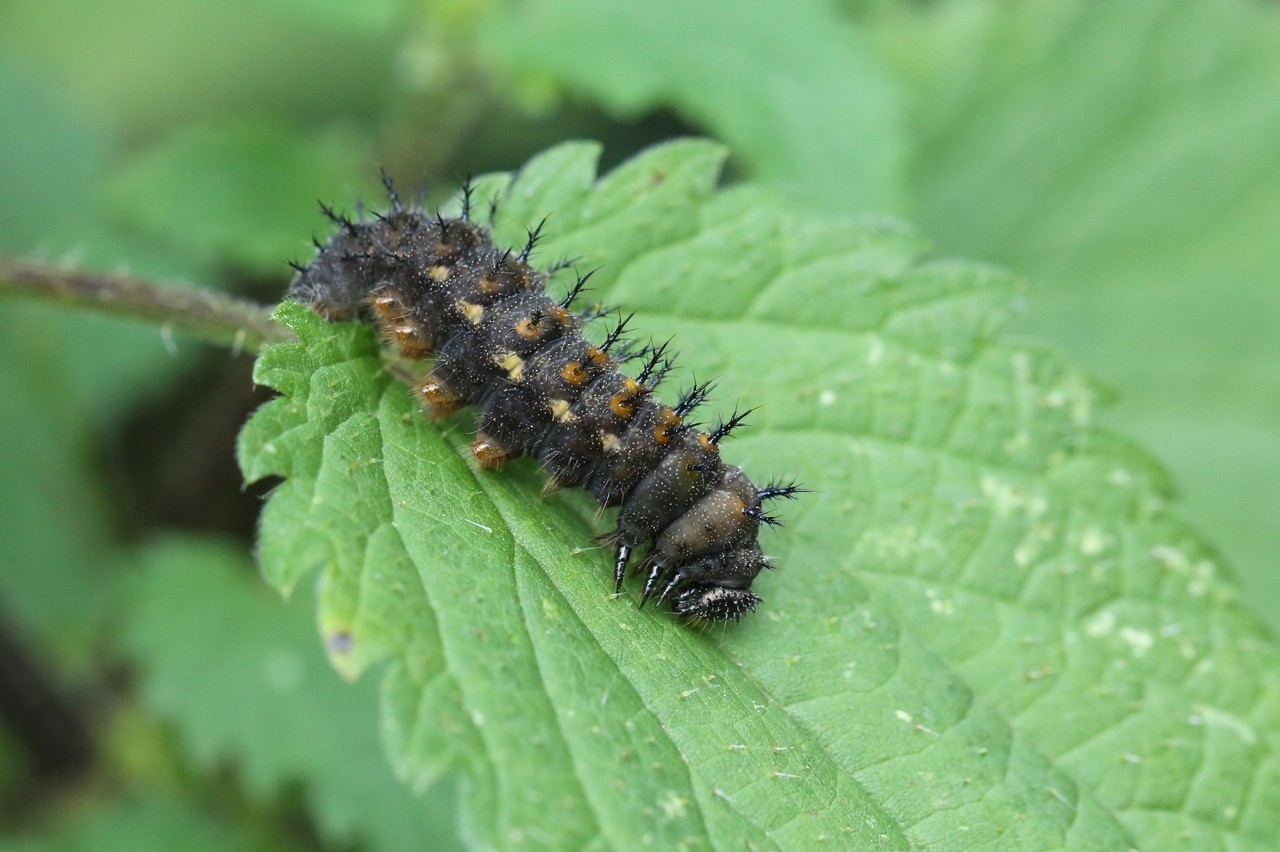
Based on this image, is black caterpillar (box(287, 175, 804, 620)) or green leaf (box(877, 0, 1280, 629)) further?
green leaf (box(877, 0, 1280, 629))

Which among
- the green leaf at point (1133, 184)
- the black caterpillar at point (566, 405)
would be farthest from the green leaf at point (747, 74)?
the green leaf at point (1133, 184)

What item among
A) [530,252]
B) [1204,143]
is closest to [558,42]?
[530,252]

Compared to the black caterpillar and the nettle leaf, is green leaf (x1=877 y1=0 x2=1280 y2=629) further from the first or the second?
the black caterpillar

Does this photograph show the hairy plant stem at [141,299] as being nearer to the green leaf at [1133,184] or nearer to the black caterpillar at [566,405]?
the black caterpillar at [566,405]

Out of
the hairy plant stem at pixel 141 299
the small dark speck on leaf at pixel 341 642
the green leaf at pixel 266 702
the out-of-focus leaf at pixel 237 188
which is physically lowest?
the green leaf at pixel 266 702

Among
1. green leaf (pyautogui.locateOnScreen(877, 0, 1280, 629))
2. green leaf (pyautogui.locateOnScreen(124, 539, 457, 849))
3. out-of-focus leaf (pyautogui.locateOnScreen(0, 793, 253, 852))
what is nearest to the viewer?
green leaf (pyautogui.locateOnScreen(124, 539, 457, 849))

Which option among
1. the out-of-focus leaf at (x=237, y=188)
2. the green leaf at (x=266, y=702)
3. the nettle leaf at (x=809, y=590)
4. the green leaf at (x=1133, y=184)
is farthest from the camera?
the green leaf at (x=1133, y=184)

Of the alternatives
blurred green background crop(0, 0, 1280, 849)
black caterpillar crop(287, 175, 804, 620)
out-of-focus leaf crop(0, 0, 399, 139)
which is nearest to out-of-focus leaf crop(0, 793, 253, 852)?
blurred green background crop(0, 0, 1280, 849)

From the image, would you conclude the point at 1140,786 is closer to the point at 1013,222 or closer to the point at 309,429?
the point at 309,429
